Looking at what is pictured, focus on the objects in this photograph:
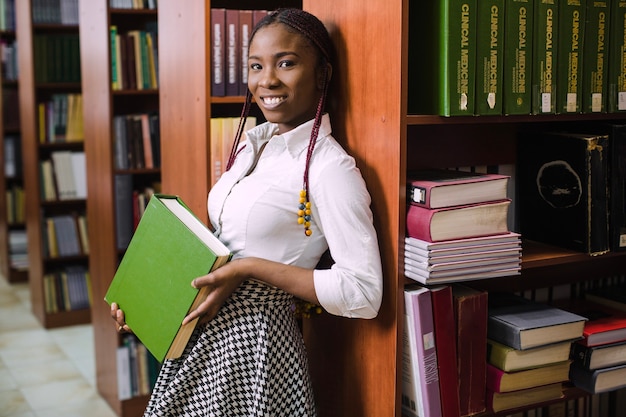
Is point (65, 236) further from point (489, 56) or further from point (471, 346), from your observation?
point (489, 56)

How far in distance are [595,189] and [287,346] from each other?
0.83 m

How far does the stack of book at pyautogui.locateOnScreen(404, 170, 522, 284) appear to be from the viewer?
5.27 feet

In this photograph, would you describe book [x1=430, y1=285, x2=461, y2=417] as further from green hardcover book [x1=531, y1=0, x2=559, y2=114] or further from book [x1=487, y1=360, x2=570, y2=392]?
green hardcover book [x1=531, y1=0, x2=559, y2=114]

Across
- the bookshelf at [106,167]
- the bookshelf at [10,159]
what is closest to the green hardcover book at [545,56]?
the bookshelf at [106,167]

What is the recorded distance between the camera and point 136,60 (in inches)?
136

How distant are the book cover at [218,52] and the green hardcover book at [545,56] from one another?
2.79 feet

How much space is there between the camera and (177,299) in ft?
5.35

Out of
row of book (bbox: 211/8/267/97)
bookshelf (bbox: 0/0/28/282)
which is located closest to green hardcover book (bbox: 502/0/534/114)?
row of book (bbox: 211/8/267/97)

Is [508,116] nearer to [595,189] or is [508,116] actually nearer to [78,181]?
[595,189]

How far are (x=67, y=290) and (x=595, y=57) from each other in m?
3.63

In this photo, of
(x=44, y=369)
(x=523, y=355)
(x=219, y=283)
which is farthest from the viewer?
(x=44, y=369)

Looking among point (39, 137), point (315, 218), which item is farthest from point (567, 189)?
point (39, 137)

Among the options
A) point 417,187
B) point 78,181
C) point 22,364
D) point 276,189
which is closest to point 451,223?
point 417,187

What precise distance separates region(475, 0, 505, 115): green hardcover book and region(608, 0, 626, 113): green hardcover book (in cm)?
35
